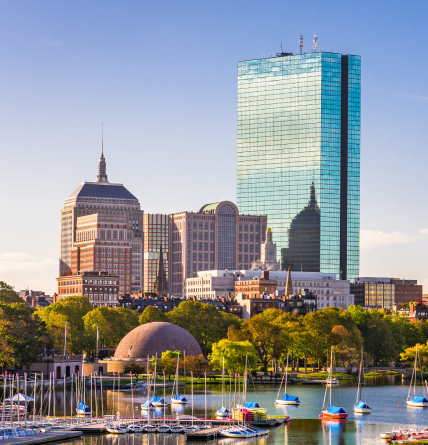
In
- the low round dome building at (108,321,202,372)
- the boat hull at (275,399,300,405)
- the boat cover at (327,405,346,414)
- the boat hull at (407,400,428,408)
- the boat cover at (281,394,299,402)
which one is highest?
the low round dome building at (108,321,202,372)

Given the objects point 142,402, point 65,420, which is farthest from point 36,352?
point 65,420

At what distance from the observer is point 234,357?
6663 inches

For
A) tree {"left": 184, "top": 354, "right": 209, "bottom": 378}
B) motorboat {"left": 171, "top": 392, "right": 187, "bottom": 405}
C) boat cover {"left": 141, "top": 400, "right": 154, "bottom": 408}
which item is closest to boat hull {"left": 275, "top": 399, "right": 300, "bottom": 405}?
motorboat {"left": 171, "top": 392, "right": 187, "bottom": 405}

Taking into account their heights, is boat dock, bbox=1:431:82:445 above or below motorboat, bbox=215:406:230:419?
below

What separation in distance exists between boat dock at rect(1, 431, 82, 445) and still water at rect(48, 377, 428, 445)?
1.77 m

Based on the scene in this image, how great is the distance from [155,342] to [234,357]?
2067cm

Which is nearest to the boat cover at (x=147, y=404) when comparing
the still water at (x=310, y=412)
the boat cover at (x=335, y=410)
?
the still water at (x=310, y=412)

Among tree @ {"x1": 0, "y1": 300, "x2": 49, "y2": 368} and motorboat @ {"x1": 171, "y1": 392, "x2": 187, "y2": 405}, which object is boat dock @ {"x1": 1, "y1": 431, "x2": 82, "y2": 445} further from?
tree @ {"x1": 0, "y1": 300, "x2": 49, "y2": 368}

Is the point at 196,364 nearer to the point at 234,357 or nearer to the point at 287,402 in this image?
the point at 234,357

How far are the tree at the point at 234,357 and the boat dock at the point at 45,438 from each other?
67.6 metres

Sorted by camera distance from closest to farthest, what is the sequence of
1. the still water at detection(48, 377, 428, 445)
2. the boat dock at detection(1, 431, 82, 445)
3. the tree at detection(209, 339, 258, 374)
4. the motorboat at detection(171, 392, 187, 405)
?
the boat dock at detection(1, 431, 82, 445), the still water at detection(48, 377, 428, 445), the motorboat at detection(171, 392, 187, 405), the tree at detection(209, 339, 258, 374)

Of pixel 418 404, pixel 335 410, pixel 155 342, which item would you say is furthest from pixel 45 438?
pixel 155 342

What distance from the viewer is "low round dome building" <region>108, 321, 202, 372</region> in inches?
7180

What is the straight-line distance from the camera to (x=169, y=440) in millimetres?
100750
